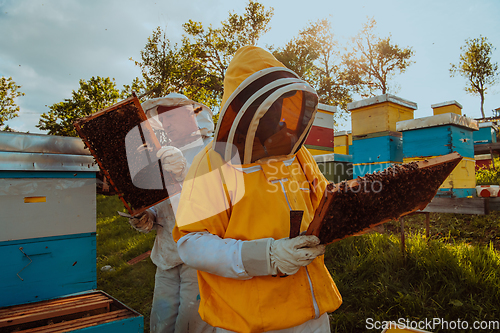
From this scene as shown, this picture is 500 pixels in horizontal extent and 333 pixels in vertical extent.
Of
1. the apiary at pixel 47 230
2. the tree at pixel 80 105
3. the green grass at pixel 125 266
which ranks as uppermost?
the tree at pixel 80 105

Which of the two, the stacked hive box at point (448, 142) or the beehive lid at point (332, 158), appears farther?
the beehive lid at point (332, 158)

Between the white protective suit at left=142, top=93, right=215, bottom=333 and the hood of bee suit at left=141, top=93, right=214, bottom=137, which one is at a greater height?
the hood of bee suit at left=141, top=93, right=214, bottom=137

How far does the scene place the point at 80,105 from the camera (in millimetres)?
12234

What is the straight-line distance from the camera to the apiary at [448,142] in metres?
3.90

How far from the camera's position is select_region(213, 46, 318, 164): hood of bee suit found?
1.38 meters

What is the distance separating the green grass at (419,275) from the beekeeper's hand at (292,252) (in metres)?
2.25

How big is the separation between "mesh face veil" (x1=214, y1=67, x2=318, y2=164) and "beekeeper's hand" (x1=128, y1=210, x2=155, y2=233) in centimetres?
155

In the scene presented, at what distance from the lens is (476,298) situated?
2799mm

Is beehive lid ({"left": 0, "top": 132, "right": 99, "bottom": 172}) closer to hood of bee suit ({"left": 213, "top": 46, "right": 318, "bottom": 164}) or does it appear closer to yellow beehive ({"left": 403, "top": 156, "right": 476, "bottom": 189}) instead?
hood of bee suit ({"left": 213, "top": 46, "right": 318, "bottom": 164})

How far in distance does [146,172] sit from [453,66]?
22.0 m

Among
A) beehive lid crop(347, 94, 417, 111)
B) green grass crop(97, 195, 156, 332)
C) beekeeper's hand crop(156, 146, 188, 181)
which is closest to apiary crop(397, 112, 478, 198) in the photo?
beehive lid crop(347, 94, 417, 111)

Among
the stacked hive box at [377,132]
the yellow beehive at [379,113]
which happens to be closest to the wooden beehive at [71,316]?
the stacked hive box at [377,132]

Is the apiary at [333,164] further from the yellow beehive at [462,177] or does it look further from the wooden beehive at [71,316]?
the wooden beehive at [71,316]

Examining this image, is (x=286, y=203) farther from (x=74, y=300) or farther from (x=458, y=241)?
(x=458, y=241)
